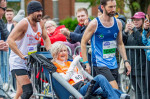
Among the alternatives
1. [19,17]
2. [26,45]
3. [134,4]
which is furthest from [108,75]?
[134,4]

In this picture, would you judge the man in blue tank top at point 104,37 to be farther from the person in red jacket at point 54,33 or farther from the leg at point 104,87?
the person in red jacket at point 54,33

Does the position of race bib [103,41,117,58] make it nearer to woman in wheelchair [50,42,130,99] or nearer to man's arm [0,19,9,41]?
woman in wheelchair [50,42,130,99]

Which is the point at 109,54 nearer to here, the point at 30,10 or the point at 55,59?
the point at 55,59

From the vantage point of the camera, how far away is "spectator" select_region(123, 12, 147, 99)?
636cm

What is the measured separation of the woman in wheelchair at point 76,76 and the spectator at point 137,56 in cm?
150

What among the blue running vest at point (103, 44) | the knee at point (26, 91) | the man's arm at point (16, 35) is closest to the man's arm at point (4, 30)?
the man's arm at point (16, 35)

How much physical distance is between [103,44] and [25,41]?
54.0 inches

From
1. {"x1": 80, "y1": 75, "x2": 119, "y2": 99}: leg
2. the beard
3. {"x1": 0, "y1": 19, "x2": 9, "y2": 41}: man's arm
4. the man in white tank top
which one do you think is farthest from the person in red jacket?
{"x1": 80, "y1": 75, "x2": 119, "y2": 99}: leg

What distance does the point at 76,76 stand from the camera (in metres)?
5.20

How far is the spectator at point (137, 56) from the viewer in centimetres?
636

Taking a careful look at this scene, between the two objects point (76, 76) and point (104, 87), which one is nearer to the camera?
point (104, 87)

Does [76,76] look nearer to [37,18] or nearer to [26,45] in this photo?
[26,45]

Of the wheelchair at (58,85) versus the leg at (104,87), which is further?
the wheelchair at (58,85)

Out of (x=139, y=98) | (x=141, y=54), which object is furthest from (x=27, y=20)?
(x=139, y=98)
